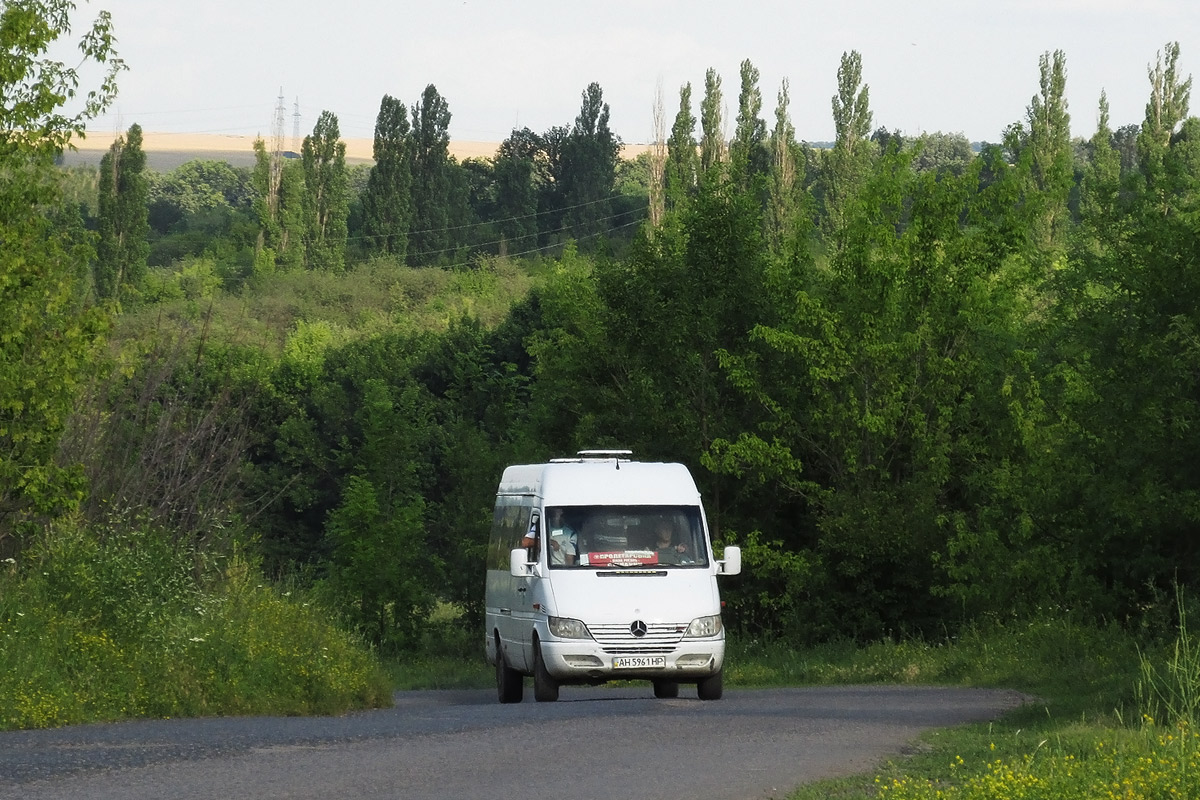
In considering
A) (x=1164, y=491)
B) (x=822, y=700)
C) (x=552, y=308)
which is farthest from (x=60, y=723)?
(x=552, y=308)

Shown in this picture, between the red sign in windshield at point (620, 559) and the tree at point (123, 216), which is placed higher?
the tree at point (123, 216)

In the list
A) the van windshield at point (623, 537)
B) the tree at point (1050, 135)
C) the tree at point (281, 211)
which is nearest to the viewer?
the van windshield at point (623, 537)

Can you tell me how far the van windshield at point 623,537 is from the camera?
18.0m

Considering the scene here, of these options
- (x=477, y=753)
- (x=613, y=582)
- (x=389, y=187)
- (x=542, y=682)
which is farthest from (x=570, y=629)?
(x=389, y=187)

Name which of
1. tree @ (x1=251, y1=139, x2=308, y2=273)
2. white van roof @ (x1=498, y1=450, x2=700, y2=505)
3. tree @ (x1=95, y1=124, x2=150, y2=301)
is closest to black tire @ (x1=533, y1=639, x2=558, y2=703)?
white van roof @ (x1=498, y1=450, x2=700, y2=505)

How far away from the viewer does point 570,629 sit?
17.4 meters

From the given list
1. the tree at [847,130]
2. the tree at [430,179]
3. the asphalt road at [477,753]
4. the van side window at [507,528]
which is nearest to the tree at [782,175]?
the tree at [847,130]

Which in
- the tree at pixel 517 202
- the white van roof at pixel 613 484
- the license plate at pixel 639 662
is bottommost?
the license plate at pixel 639 662

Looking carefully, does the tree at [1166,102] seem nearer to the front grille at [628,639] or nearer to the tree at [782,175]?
the tree at [782,175]

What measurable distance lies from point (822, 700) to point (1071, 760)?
761 cm

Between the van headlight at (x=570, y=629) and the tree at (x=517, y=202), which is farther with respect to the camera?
the tree at (x=517, y=202)

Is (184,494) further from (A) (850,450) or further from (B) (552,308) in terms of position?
(B) (552,308)

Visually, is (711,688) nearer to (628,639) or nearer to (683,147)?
(628,639)

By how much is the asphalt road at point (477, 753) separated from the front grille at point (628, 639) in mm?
1547
